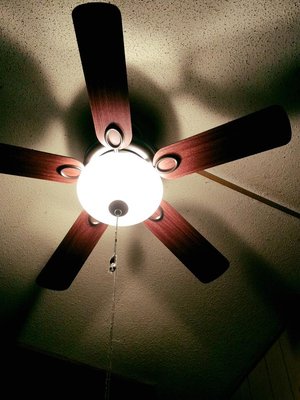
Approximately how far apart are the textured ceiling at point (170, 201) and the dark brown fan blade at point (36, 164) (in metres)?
0.29

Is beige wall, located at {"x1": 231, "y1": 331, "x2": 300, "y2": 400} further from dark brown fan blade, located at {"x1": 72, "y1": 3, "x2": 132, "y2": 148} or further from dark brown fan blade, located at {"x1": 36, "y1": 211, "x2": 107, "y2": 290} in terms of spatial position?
dark brown fan blade, located at {"x1": 72, "y1": 3, "x2": 132, "y2": 148}

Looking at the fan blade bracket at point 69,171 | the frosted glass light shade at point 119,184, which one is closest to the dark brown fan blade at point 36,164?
the fan blade bracket at point 69,171

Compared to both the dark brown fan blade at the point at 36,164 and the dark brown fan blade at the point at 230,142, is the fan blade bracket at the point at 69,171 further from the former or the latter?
the dark brown fan blade at the point at 230,142

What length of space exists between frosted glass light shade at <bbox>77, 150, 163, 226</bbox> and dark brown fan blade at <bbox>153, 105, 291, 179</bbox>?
0.36 feet

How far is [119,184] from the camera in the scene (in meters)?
1.07

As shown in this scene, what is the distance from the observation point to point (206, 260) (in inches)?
50.6

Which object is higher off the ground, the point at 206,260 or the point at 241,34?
the point at 241,34

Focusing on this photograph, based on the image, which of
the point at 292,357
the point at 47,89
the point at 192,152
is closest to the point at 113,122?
the point at 192,152

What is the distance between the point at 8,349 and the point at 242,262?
1.59m

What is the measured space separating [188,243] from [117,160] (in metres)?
0.42

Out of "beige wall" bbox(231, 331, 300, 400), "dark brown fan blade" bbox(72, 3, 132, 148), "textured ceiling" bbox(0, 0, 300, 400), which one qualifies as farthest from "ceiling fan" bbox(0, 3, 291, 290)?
"beige wall" bbox(231, 331, 300, 400)

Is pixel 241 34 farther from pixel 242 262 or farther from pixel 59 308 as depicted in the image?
pixel 59 308

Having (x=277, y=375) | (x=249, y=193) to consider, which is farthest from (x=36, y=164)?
(x=277, y=375)

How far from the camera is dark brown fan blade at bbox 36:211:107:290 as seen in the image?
1256 mm
